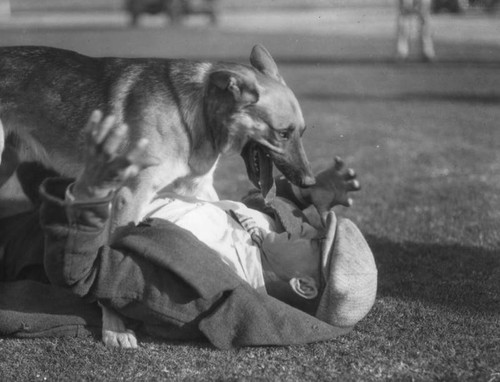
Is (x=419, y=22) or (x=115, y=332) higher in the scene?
(x=115, y=332)

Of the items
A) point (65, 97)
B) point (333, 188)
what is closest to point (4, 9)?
point (65, 97)

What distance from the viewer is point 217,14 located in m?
34.8

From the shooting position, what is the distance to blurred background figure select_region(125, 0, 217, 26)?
33.3 metres

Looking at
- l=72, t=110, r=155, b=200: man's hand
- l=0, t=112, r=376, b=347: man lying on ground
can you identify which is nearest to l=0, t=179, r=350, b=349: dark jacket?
l=0, t=112, r=376, b=347: man lying on ground

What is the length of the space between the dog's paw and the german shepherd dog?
2.09 ft

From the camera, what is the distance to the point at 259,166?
4215mm

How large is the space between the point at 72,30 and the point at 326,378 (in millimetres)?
25931

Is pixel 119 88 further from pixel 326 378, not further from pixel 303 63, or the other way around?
pixel 303 63

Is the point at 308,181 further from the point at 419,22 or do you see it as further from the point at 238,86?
the point at 419,22

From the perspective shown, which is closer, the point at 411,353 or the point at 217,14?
the point at 411,353

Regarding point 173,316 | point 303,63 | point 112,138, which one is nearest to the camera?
point 112,138

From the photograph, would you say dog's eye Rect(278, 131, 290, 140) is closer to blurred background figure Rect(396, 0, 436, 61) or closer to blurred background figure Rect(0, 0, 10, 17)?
blurred background figure Rect(396, 0, 436, 61)

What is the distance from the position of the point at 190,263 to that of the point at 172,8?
31.3 metres

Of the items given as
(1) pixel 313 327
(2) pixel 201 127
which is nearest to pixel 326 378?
(1) pixel 313 327
